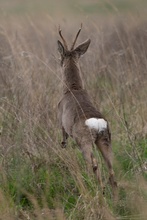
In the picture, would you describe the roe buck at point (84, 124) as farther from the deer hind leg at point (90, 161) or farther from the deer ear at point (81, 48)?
the deer ear at point (81, 48)

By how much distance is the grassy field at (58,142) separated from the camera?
500cm

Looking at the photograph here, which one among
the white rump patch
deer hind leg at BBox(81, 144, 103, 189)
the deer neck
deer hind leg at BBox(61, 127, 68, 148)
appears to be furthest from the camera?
the deer neck

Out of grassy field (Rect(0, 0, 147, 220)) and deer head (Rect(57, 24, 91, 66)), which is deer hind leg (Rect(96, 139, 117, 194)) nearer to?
grassy field (Rect(0, 0, 147, 220))

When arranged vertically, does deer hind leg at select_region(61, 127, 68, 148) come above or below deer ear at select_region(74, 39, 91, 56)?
below

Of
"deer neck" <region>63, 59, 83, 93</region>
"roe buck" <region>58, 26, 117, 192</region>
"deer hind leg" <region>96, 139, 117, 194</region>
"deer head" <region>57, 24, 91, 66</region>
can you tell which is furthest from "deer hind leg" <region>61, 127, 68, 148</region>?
"deer head" <region>57, 24, 91, 66</region>

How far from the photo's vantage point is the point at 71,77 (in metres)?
6.71

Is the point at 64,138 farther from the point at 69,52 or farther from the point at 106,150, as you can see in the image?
the point at 69,52

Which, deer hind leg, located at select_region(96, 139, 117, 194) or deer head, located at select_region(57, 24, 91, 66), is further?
deer head, located at select_region(57, 24, 91, 66)

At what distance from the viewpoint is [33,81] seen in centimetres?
792

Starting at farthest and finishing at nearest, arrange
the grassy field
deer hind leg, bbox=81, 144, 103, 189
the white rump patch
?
the white rump patch < deer hind leg, bbox=81, 144, 103, 189 < the grassy field

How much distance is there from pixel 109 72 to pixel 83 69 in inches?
20.8

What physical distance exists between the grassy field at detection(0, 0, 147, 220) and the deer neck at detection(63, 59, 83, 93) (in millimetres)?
397

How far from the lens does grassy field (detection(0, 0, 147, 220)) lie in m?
5.00

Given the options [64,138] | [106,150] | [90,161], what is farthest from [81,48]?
[90,161]
